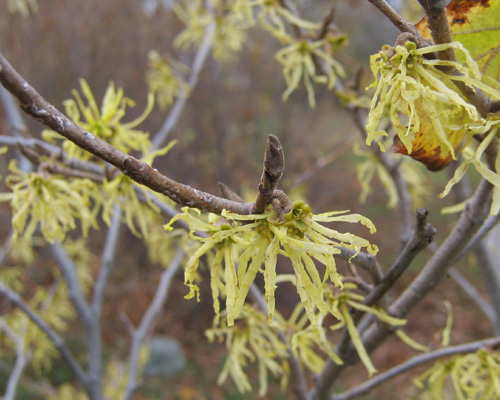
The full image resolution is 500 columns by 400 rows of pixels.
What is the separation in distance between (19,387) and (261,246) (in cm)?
478

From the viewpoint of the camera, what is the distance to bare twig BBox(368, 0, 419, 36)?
0.55 meters

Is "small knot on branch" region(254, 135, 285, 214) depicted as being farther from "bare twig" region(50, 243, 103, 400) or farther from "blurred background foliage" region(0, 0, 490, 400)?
"blurred background foliage" region(0, 0, 490, 400)

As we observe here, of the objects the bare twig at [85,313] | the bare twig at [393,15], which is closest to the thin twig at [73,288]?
the bare twig at [85,313]

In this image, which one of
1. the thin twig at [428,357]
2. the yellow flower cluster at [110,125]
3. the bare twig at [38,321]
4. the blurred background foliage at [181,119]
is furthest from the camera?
the blurred background foliage at [181,119]

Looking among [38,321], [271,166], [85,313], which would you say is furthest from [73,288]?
[271,166]

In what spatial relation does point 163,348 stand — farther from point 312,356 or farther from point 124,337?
point 312,356

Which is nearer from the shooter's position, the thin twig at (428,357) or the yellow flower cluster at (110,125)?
the thin twig at (428,357)

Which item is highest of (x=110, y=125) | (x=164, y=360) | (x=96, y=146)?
(x=110, y=125)

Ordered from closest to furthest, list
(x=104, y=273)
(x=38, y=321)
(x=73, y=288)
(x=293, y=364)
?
(x=293, y=364) → (x=38, y=321) → (x=73, y=288) → (x=104, y=273)

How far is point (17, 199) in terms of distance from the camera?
0.95 meters

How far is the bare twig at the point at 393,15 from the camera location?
1.81ft

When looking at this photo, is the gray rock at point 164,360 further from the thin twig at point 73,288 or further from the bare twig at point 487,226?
the bare twig at point 487,226

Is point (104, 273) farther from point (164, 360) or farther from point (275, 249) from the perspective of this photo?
point (164, 360)

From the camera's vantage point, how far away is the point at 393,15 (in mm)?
573
